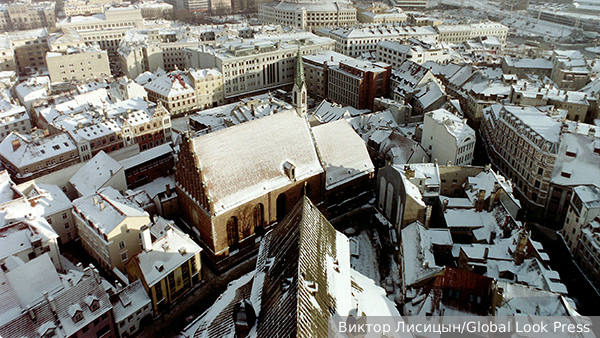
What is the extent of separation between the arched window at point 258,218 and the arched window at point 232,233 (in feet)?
11.7

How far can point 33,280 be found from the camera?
5838 centimetres

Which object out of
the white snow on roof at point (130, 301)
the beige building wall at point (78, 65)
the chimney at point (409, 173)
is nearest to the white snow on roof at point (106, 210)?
the white snow on roof at point (130, 301)

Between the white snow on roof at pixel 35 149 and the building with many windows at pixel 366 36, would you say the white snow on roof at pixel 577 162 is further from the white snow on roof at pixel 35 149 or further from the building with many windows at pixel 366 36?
the building with many windows at pixel 366 36

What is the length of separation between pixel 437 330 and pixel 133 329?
1549 inches

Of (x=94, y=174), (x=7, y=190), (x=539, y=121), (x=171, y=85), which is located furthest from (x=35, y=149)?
(x=539, y=121)

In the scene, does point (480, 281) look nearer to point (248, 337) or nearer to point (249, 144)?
point (248, 337)

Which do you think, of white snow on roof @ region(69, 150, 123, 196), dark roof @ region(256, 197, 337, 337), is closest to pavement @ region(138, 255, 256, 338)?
dark roof @ region(256, 197, 337, 337)

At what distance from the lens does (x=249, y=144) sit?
69.9 meters

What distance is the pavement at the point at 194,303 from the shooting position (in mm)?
61812

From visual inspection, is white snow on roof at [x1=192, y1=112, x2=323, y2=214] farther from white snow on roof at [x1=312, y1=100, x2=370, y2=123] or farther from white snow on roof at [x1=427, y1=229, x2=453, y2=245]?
white snow on roof at [x1=312, y1=100, x2=370, y2=123]

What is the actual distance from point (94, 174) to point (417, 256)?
59283 mm

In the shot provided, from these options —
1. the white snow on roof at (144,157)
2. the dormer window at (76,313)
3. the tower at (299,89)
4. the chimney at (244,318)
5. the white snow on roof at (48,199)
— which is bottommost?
the dormer window at (76,313)

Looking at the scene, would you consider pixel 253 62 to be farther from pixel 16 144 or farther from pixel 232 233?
pixel 232 233

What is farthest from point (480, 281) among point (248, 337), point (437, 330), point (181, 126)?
point (181, 126)
